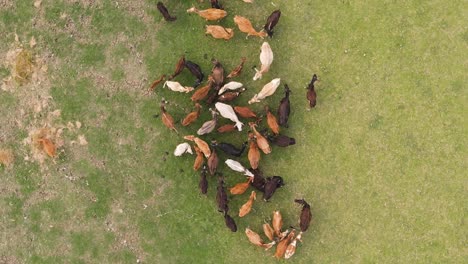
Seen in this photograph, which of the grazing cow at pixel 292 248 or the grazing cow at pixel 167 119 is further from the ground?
the grazing cow at pixel 167 119

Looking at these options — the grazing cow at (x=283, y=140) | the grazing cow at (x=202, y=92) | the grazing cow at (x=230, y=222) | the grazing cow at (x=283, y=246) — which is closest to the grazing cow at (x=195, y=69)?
the grazing cow at (x=202, y=92)

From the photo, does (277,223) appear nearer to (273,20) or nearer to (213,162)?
(213,162)

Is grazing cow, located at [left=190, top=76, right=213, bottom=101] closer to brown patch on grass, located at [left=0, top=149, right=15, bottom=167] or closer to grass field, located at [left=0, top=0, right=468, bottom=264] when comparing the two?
grass field, located at [left=0, top=0, right=468, bottom=264]

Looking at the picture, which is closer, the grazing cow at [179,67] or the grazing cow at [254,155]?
the grazing cow at [254,155]

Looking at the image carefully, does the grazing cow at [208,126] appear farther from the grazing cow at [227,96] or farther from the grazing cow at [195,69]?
the grazing cow at [195,69]

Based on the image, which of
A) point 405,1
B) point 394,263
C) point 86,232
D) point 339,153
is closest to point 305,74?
point 339,153

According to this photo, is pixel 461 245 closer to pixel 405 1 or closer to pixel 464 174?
pixel 464 174

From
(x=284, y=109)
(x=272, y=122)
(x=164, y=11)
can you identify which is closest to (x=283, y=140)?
(x=272, y=122)
